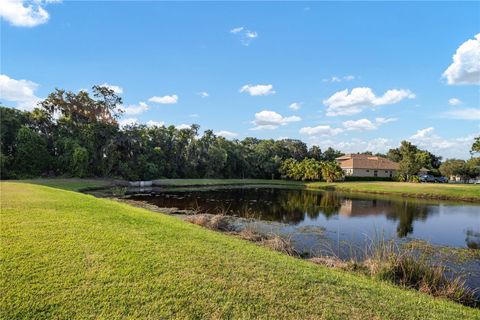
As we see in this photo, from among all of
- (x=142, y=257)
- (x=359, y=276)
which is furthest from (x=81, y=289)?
(x=359, y=276)

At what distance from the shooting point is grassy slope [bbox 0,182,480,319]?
453cm

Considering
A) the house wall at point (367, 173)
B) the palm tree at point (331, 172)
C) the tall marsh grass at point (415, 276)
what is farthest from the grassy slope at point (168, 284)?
the house wall at point (367, 173)

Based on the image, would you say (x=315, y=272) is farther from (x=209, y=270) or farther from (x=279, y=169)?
(x=279, y=169)

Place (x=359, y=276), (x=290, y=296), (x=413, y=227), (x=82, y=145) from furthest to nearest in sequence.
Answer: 1. (x=82, y=145)
2. (x=413, y=227)
3. (x=359, y=276)
4. (x=290, y=296)

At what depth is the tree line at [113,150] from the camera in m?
37.2

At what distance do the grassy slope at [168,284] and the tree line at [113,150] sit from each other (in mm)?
33248

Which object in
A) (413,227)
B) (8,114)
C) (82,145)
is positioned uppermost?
(8,114)

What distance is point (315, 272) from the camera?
6.70 meters

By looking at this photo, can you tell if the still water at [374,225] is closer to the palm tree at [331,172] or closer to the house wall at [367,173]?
the palm tree at [331,172]

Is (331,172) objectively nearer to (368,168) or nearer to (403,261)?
(368,168)

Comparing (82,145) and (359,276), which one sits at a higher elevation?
(82,145)

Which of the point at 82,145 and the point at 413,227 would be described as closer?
the point at 413,227

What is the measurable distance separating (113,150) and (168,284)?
4514cm

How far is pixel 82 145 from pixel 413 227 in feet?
136
